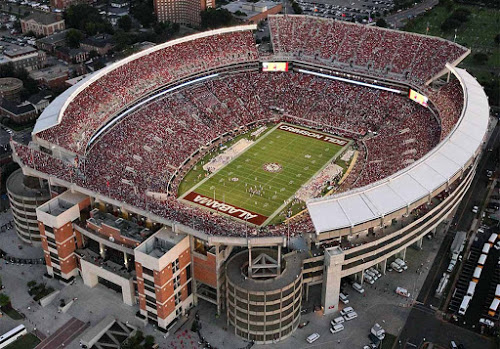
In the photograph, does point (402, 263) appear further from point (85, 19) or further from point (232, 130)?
point (85, 19)

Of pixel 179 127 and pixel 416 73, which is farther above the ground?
pixel 416 73

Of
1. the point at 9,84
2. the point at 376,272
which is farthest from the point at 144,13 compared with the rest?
the point at 376,272

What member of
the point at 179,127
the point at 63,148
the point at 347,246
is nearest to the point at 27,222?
the point at 63,148

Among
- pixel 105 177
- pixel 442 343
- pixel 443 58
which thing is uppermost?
pixel 443 58

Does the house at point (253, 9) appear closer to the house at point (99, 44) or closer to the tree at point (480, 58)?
the house at point (99, 44)

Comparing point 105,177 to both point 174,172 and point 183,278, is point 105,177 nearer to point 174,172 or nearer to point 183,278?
point 174,172

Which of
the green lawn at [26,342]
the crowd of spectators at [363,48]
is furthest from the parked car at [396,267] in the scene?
the green lawn at [26,342]

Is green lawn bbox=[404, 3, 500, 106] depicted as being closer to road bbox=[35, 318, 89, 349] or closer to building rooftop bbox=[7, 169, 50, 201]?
building rooftop bbox=[7, 169, 50, 201]
